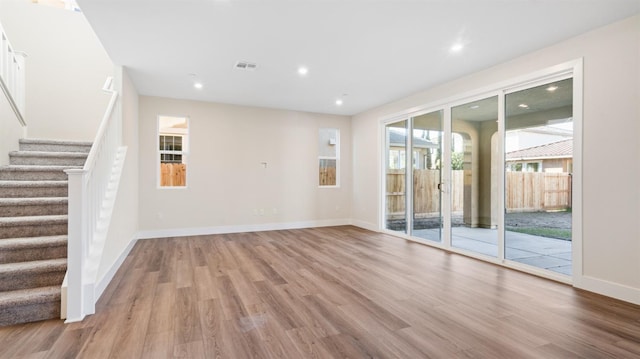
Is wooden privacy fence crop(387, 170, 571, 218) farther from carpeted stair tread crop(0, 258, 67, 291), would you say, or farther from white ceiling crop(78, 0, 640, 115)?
carpeted stair tread crop(0, 258, 67, 291)

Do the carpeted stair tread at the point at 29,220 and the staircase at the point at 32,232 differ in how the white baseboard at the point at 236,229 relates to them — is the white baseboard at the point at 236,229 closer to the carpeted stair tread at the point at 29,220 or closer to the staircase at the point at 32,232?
the staircase at the point at 32,232

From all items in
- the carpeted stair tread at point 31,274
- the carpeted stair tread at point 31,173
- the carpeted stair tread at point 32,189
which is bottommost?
the carpeted stair tread at point 31,274

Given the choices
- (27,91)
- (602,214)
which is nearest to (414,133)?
(602,214)

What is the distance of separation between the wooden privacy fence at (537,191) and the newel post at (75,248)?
4.67m

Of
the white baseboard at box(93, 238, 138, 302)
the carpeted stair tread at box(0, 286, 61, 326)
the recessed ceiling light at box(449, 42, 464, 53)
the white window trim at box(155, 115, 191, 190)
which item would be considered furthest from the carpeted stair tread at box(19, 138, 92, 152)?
the recessed ceiling light at box(449, 42, 464, 53)

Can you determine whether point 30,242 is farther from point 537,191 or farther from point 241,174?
point 537,191

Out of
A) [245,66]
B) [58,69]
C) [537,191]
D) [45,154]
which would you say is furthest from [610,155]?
[58,69]

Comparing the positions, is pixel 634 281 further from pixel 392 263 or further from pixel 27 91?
pixel 27 91

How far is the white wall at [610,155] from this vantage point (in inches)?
109

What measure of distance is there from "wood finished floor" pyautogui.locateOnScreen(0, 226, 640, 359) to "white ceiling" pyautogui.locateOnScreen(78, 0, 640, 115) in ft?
8.65

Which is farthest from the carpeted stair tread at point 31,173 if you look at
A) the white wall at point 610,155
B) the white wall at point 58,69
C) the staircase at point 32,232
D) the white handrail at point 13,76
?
the white wall at point 610,155

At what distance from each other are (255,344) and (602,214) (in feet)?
11.4

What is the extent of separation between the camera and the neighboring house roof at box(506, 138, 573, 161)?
341cm

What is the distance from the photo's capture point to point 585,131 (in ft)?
10.3
